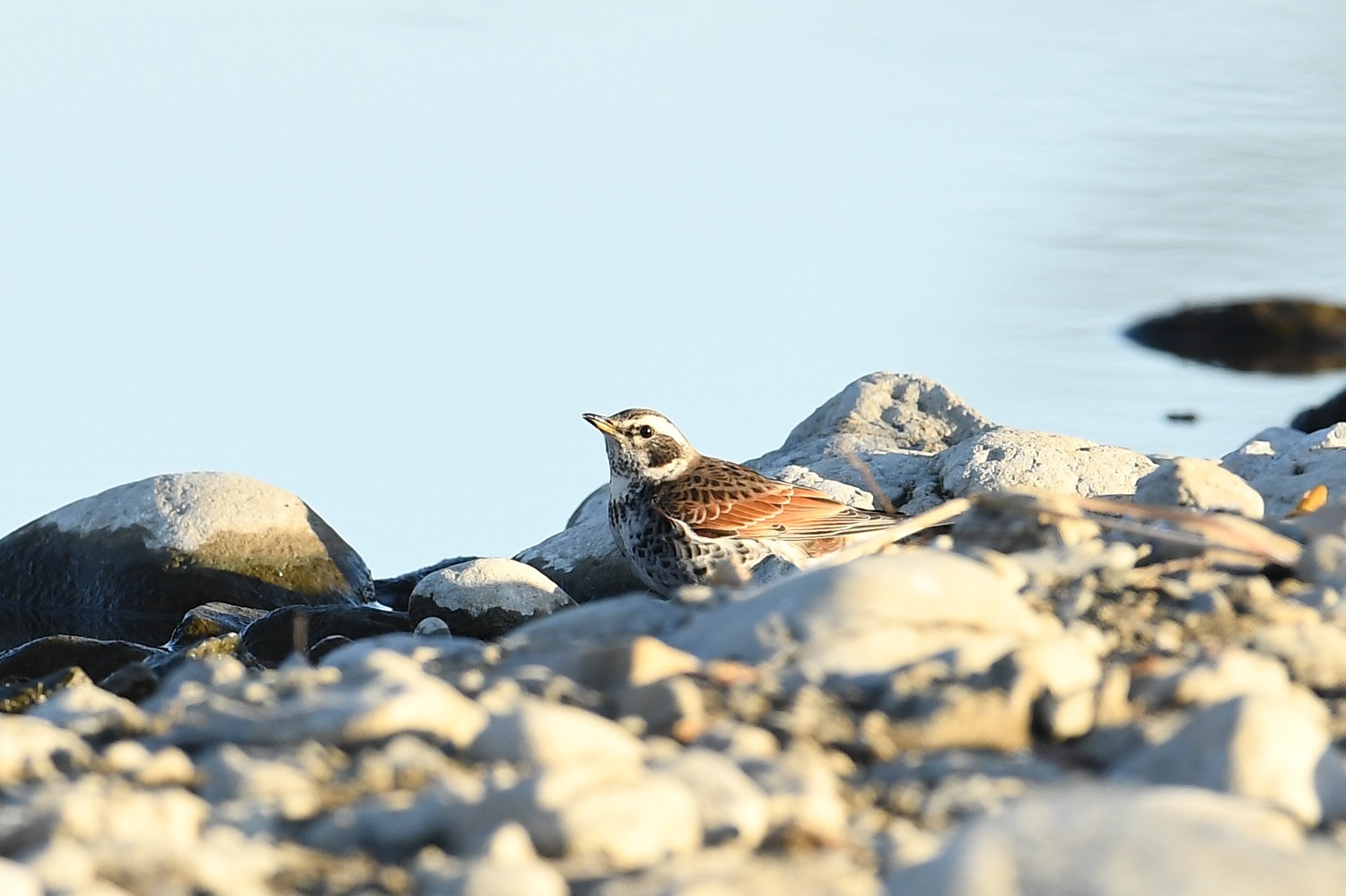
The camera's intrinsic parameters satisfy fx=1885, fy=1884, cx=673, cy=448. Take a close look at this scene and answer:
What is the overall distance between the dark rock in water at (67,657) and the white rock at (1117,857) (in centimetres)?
704

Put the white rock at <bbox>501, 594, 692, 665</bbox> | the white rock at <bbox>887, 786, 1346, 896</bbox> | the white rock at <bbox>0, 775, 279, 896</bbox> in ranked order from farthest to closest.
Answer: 1. the white rock at <bbox>501, 594, 692, 665</bbox>
2. the white rock at <bbox>0, 775, 279, 896</bbox>
3. the white rock at <bbox>887, 786, 1346, 896</bbox>

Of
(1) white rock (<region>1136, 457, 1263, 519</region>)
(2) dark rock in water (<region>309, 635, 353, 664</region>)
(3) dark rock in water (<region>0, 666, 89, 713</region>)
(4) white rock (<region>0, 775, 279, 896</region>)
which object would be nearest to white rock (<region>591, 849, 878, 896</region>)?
(4) white rock (<region>0, 775, 279, 896</region>)

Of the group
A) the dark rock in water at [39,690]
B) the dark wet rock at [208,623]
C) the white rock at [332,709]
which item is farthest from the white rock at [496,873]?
the dark wet rock at [208,623]

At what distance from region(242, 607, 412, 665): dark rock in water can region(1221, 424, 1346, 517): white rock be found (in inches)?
181

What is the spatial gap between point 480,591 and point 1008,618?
700 centimetres

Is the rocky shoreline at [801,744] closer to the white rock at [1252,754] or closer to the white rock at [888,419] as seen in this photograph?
the white rock at [1252,754]

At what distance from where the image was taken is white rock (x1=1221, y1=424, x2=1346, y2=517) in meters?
8.02

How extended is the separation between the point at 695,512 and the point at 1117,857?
6.58 meters

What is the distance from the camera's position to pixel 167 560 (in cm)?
1209

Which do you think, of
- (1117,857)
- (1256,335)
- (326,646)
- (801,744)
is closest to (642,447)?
(326,646)

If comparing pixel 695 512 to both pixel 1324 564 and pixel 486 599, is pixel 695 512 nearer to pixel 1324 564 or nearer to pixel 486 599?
pixel 486 599

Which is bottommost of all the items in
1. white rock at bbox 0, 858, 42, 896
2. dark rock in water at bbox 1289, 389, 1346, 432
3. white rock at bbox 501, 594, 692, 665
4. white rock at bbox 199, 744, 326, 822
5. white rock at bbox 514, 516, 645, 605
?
dark rock in water at bbox 1289, 389, 1346, 432

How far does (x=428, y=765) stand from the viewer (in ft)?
9.92

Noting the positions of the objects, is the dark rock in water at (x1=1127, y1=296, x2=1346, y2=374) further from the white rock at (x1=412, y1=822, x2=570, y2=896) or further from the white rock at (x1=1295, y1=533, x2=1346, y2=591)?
the white rock at (x1=412, y1=822, x2=570, y2=896)
